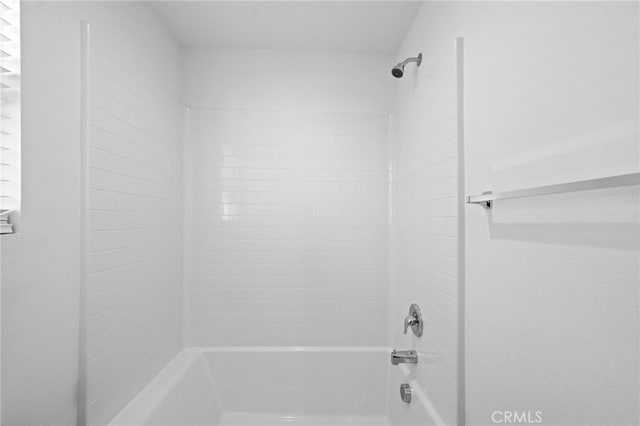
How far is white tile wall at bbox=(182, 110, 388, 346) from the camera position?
7.22 ft

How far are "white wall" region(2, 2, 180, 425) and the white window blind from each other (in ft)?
0.61

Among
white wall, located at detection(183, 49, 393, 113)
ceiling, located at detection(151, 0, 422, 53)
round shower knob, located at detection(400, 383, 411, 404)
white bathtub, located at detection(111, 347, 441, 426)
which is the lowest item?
white bathtub, located at detection(111, 347, 441, 426)

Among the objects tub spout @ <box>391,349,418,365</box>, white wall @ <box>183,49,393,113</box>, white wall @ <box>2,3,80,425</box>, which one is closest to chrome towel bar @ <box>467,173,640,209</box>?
tub spout @ <box>391,349,418,365</box>

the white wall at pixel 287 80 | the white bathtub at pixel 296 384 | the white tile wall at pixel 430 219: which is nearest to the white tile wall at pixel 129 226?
the white wall at pixel 287 80

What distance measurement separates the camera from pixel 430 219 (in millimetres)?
1608

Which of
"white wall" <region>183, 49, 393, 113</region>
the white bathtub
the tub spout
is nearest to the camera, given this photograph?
the tub spout

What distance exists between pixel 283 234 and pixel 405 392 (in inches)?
46.6

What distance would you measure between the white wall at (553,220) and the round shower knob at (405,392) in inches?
22.7

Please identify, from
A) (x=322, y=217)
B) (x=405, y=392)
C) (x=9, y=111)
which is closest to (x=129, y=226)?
(x=9, y=111)

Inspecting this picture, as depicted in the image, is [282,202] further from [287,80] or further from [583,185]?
[583,185]

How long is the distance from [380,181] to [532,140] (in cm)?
140

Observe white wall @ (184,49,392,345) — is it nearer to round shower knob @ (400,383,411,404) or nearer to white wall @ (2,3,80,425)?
round shower knob @ (400,383,411,404)

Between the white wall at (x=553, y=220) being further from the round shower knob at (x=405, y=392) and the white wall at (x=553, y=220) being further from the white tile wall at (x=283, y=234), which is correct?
the white tile wall at (x=283, y=234)

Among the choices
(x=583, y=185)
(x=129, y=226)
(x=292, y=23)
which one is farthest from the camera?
(x=292, y=23)
